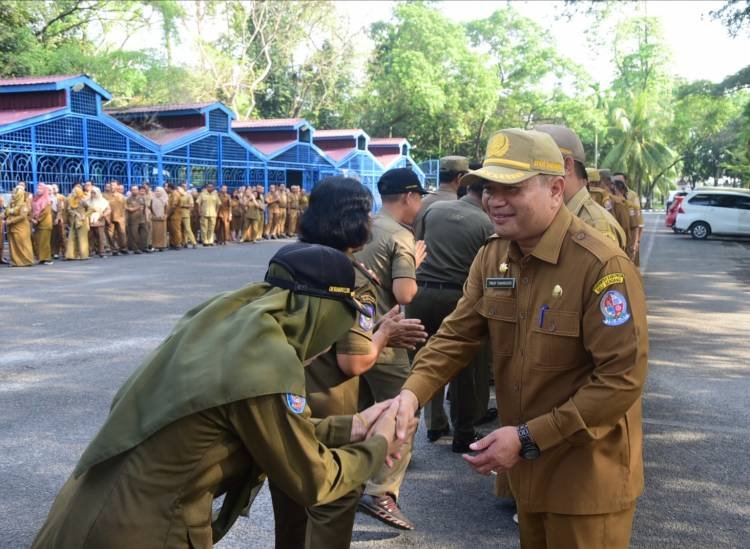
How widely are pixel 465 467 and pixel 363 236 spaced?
2642 millimetres

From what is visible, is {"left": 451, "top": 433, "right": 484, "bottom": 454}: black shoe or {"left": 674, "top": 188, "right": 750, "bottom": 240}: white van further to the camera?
{"left": 674, "top": 188, "right": 750, "bottom": 240}: white van

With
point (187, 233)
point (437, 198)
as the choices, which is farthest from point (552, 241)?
Answer: point (187, 233)

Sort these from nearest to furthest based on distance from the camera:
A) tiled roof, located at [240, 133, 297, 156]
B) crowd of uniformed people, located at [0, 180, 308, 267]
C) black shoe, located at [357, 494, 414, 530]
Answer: black shoe, located at [357, 494, 414, 530] → crowd of uniformed people, located at [0, 180, 308, 267] → tiled roof, located at [240, 133, 297, 156]

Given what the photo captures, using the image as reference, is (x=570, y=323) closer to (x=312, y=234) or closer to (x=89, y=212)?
(x=312, y=234)

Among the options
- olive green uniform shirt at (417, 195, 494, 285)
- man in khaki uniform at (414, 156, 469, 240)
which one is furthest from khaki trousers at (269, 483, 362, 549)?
man in khaki uniform at (414, 156, 469, 240)

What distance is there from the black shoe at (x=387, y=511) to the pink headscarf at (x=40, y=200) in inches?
618

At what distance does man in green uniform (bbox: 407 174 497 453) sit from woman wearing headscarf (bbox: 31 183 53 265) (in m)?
14.7

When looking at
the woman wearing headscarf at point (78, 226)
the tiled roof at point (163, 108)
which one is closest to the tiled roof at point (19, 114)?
the woman wearing headscarf at point (78, 226)

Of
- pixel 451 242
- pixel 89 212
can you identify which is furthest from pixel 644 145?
pixel 451 242

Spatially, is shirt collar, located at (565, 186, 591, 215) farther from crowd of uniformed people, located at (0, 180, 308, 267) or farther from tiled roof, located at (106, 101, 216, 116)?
tiled roof, located at (106, 101, 216, 116)

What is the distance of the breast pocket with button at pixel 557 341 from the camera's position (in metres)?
2.24

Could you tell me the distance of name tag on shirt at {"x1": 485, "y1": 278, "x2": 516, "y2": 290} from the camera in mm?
2429

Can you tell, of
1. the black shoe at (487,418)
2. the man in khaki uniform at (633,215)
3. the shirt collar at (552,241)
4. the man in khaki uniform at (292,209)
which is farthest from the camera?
the man in khaki uniform at (292,209)

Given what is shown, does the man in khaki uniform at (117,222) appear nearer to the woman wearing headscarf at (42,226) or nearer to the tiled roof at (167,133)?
the woman wearing headscarf at (42,226)
